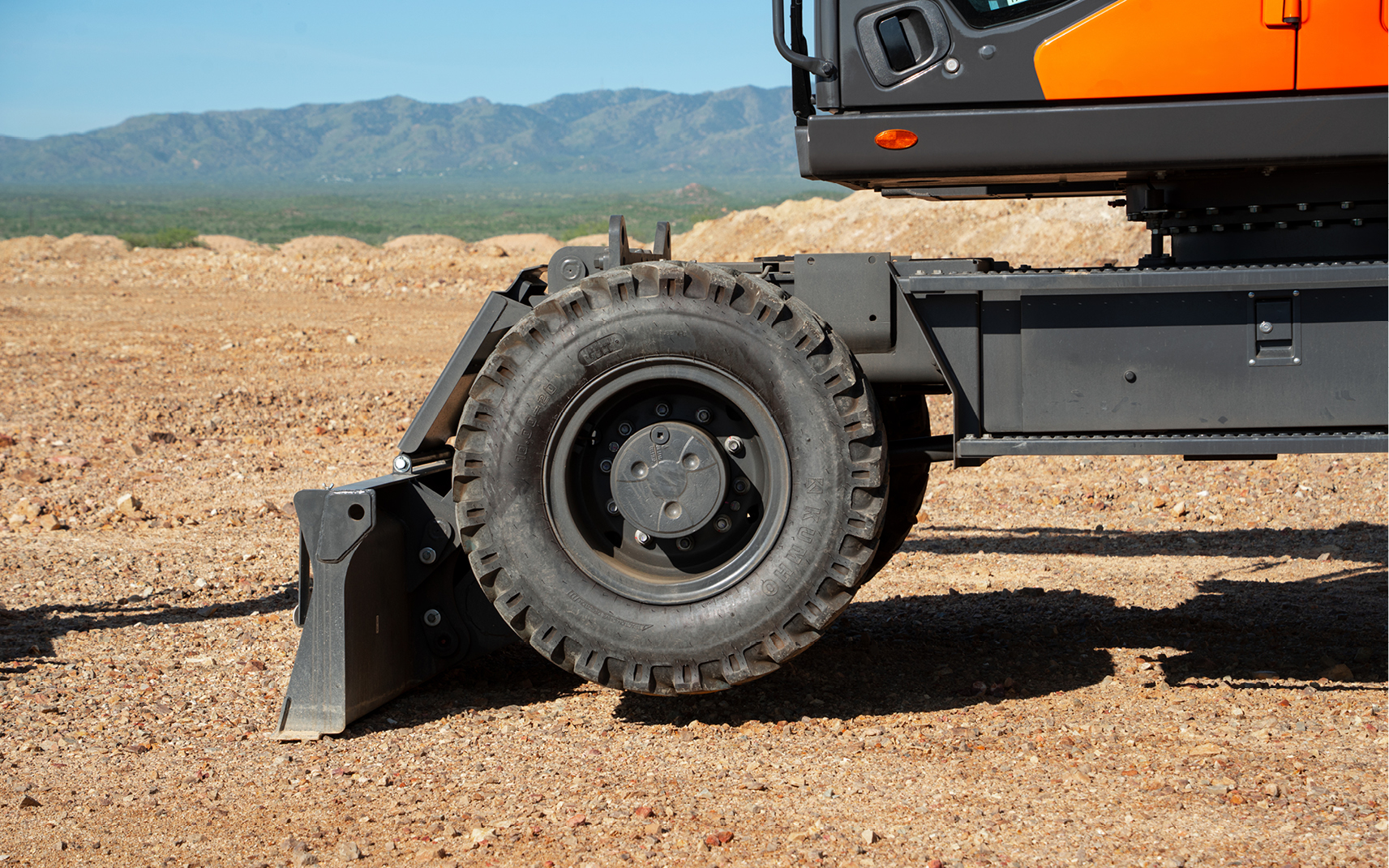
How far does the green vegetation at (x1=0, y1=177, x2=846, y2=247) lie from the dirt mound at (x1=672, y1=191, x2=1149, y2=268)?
2773cm

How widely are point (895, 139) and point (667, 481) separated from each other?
135 cm

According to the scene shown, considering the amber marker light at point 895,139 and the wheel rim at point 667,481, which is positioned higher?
the amber marker light at point 895,139

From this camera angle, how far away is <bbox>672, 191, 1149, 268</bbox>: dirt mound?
75.5ft

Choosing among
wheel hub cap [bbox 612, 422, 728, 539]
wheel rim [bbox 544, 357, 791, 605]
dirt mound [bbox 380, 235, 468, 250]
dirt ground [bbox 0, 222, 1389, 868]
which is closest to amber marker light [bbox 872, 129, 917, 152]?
wheel rim [bbox 544, 357, 791, 605]

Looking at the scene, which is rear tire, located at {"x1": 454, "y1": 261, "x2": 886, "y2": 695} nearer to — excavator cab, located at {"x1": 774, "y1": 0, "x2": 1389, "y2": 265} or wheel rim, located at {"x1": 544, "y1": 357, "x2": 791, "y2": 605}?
wheel rim, located at {"x1": 544, "y1": 357, "x2": 791, "y2": 605}

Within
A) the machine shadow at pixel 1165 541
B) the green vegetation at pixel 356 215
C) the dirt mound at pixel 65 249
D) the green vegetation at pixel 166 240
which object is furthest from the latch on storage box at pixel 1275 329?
the green vegetation at pixel 356 215

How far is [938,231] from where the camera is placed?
1047 inches

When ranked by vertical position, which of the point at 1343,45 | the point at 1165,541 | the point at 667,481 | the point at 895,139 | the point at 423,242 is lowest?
the point at 1165,541

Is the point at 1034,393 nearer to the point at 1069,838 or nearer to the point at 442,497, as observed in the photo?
the point at 1069,838

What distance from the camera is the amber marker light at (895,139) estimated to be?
4.38m

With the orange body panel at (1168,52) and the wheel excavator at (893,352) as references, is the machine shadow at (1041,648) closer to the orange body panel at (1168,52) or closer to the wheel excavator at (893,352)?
the wheel excavator at (893,352)

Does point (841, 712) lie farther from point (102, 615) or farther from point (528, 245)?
point (528, 245)

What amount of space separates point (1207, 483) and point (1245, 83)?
5068 mm

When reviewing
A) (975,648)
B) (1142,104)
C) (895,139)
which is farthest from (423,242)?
(1142,104)
